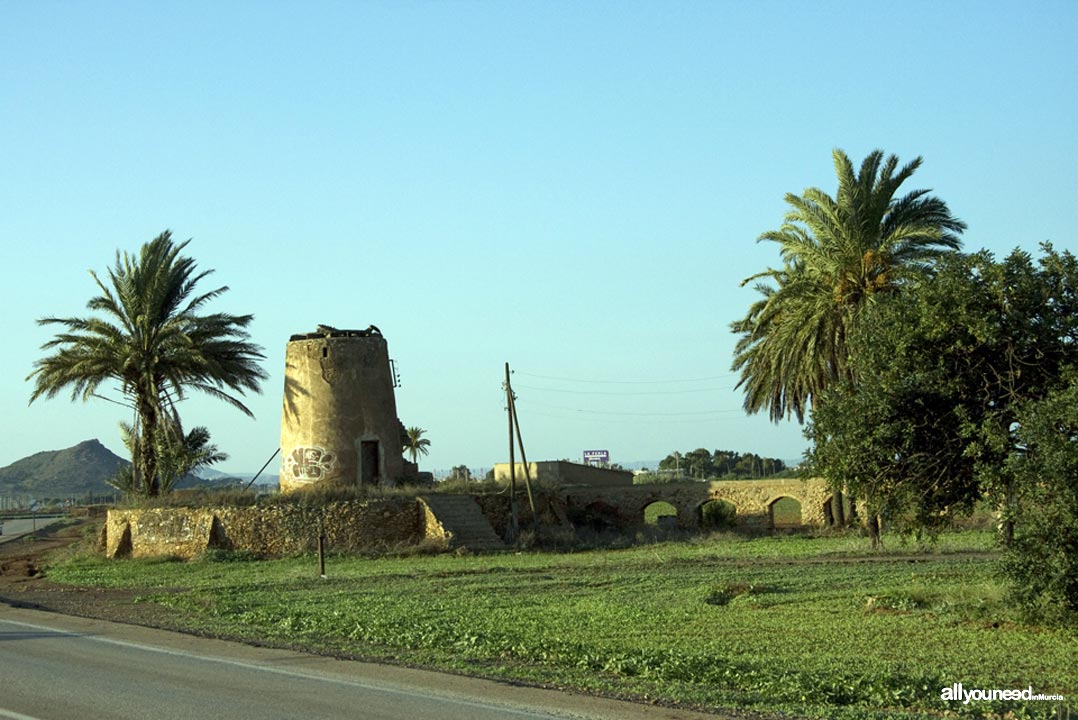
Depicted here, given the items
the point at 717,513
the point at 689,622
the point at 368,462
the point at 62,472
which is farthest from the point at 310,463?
the point at 62,472

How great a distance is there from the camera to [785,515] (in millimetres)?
52750

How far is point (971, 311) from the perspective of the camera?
14.9 meters

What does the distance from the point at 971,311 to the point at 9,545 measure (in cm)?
3721

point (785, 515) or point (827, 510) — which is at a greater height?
point (827, 510)

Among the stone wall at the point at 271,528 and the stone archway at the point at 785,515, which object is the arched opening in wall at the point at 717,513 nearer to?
the stone archway at the point at 785,515

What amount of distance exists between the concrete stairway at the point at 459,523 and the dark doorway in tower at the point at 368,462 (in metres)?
3.12

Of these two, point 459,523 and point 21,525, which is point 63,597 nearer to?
point 459,523

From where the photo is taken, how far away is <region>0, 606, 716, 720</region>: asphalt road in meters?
9.37

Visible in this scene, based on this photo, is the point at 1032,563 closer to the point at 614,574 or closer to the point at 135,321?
the point at 614,574

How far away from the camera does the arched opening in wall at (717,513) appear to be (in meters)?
43.1

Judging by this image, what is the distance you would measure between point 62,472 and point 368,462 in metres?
157

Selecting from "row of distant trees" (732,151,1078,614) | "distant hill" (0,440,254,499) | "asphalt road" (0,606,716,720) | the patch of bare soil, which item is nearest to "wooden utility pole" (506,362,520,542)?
the patch of bare soil

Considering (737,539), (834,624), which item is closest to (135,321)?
(737,539)

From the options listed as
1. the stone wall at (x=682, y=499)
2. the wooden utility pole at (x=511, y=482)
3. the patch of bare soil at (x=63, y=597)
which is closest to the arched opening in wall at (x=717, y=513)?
the stone wall at (x=682, y=499)
